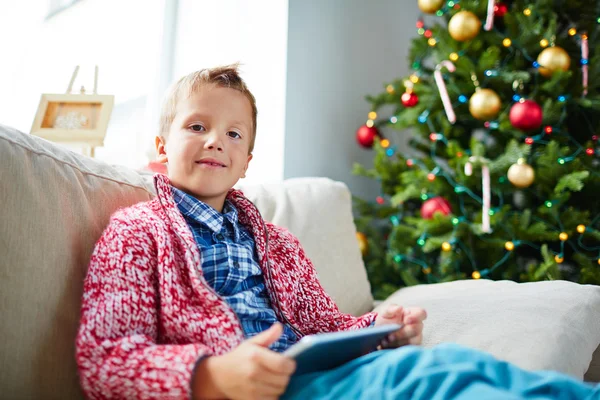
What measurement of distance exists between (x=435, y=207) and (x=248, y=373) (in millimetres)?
1561

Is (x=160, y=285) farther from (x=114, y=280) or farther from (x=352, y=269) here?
(x=352, y=269)

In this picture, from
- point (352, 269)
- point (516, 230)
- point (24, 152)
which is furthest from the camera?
point (516, 230)

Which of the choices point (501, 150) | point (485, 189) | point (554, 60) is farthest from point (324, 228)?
point (554, 60)

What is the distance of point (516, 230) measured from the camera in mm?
2053

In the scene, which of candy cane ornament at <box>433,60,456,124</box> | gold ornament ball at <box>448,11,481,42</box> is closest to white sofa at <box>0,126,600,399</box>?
candy cane ornament at <box>433,60,456,124</box>

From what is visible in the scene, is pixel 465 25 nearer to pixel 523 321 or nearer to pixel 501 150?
pixel 501 150

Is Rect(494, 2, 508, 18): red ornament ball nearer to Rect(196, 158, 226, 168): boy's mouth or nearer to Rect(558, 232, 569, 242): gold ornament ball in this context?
Rect(558, 232, 569, 242): gold ornament ball

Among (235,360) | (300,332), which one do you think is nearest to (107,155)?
(300,332)

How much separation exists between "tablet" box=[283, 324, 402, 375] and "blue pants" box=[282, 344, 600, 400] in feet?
0.07

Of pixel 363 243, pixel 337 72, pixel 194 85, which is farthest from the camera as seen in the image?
pixel 337 72

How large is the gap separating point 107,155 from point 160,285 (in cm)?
143

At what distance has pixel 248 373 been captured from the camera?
719mm

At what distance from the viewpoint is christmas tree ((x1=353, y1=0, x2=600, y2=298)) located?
203cm

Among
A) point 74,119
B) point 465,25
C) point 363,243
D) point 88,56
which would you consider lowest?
point 363,243
